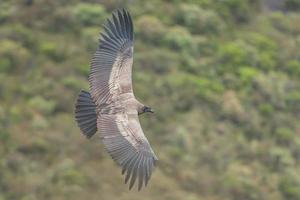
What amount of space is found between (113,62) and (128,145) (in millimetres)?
1389

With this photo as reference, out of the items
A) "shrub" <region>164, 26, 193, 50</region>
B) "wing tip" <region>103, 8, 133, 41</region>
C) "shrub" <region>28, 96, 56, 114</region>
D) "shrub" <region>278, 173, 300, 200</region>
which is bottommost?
"shrub" <region>278, 173, 300, 200</region>

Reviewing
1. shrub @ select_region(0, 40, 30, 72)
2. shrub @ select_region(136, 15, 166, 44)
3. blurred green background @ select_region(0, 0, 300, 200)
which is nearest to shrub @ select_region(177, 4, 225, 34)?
blurred green background @ select_region(0, 0, 300, 200)

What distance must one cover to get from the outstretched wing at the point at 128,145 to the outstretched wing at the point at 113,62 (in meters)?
0.38

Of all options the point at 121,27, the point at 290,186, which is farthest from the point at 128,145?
the point at 290,186

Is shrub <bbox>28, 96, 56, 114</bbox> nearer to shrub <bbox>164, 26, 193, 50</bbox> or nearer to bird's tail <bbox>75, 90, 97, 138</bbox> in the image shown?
shrub <bbox>164, 26, 193, 50</bbox>

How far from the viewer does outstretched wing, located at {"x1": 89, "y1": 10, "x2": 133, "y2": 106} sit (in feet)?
44.7

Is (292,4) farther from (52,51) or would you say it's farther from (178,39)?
(52,51)

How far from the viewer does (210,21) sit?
3603 centimetres

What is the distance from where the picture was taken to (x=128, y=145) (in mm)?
12953

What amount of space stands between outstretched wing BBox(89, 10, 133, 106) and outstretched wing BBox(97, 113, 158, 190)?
38 cm

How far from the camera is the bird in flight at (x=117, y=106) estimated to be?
42.2 feet

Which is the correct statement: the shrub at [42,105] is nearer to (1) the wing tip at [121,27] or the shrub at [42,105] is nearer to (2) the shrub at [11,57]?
(2) the shrub at [11,57]

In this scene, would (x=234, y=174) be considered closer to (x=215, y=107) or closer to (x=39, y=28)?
(x=215, y=107)

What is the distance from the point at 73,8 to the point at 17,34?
2.40 metres
